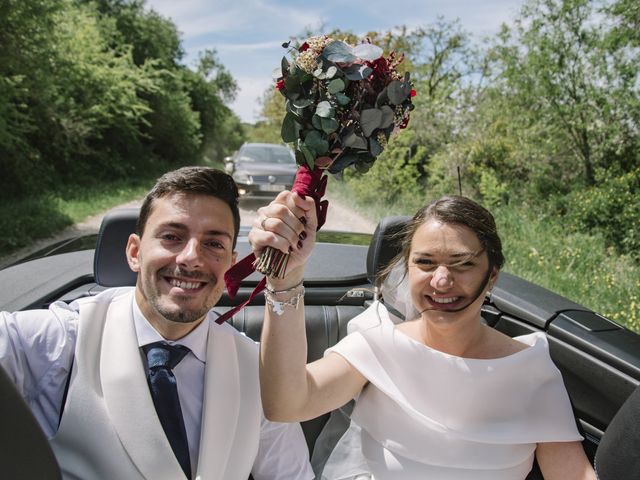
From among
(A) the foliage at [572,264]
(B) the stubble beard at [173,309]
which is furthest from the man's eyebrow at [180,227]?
(A) the foliage at [572,264]

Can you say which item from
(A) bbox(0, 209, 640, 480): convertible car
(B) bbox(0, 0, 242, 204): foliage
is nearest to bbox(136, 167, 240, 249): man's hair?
(A) bbox(0, 209, 640, 480): convertible car

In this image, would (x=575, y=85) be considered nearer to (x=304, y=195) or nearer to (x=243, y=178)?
(x=243, y=178)

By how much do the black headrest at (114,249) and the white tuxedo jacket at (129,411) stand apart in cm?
50

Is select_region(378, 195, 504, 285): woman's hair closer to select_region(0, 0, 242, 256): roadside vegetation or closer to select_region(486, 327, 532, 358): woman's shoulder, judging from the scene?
select_region(486, 327, 532, 358): woman's shoulder

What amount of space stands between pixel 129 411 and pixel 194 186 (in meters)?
0.72

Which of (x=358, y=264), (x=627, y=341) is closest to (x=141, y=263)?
(x=358, y=264)

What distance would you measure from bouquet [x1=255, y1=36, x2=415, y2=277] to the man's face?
14.7 inches

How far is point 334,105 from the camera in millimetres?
1410

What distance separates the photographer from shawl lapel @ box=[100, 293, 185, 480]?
5.19ft

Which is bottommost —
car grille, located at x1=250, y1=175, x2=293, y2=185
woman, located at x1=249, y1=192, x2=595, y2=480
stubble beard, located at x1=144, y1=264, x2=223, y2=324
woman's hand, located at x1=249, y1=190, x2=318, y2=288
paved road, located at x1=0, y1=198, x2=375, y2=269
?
paved road, located at x1=0, y1=198, x2=375, y2=269

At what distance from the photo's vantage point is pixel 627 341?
2293 millimetres

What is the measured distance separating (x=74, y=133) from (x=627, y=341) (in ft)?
56.5

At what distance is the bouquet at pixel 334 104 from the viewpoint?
1395 mm

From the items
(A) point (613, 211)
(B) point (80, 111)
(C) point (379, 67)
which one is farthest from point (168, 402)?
(B) point (80, 111)
